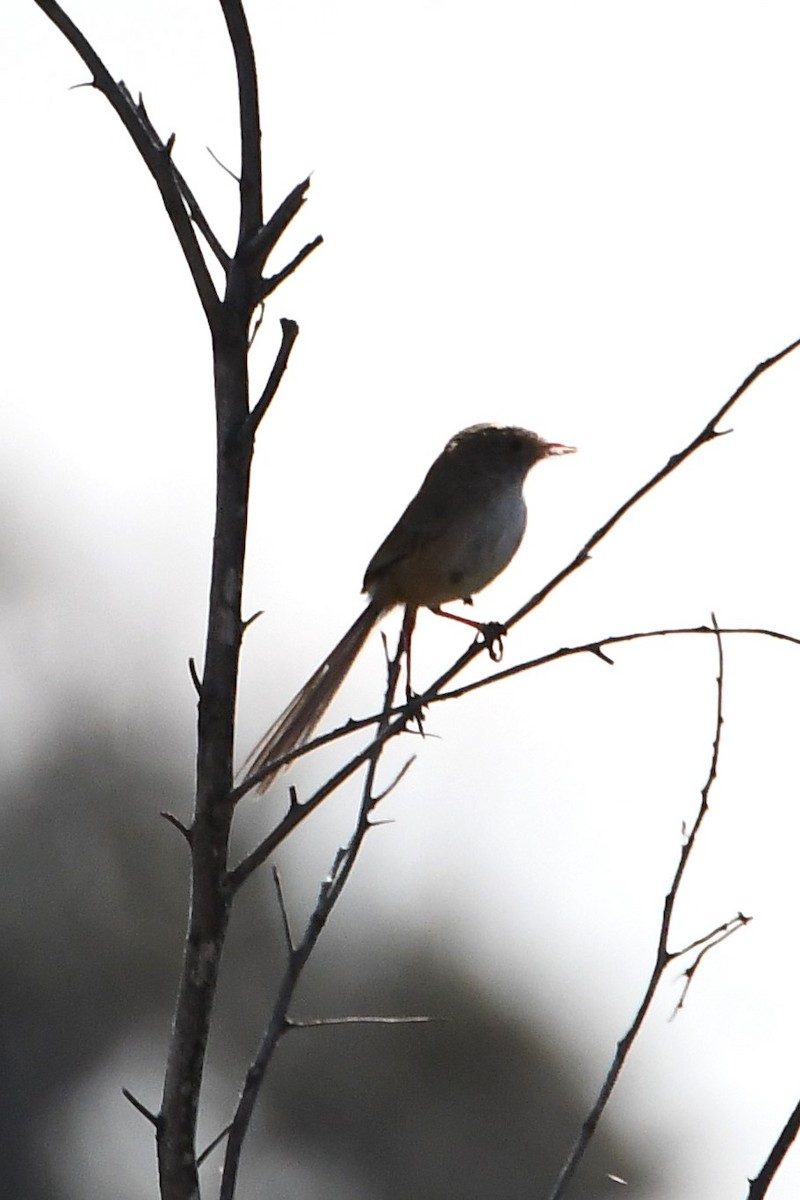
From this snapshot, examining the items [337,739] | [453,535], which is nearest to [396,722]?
[337,739]

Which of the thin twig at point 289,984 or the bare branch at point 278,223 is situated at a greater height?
the bare branch at point 278,223

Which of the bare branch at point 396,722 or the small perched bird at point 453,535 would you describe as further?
the small perched bird at point 453,535

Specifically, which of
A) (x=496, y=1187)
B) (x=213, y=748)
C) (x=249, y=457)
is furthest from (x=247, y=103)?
(x=496, y=1187)

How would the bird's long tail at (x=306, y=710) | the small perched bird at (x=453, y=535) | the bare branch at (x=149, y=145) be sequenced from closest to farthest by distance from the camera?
the bare branch at (x=149, y=145) → the bird's long tail at (x=306, y=710) → the small perched bird at (x=453, y=535)

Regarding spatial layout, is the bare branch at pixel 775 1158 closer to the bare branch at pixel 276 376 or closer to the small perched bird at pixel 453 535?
the bare branch at pixel 276 376

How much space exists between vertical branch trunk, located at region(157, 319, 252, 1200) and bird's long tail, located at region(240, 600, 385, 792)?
1.27 m

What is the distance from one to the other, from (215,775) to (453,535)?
8.39 ft

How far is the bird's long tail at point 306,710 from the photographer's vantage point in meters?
4.60

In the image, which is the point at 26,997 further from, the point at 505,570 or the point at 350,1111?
the point at 505,570

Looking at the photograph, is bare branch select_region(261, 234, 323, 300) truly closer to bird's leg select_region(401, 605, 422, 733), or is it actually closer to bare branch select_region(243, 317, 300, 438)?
bare branch select_region(243, 317, 300, 438)

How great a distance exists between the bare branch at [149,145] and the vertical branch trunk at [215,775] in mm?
121

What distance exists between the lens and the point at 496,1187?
14.0m

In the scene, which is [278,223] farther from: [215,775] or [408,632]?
[408,632]

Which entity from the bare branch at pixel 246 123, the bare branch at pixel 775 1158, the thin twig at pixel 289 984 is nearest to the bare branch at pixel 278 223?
the bare branch at pixel 246 123
